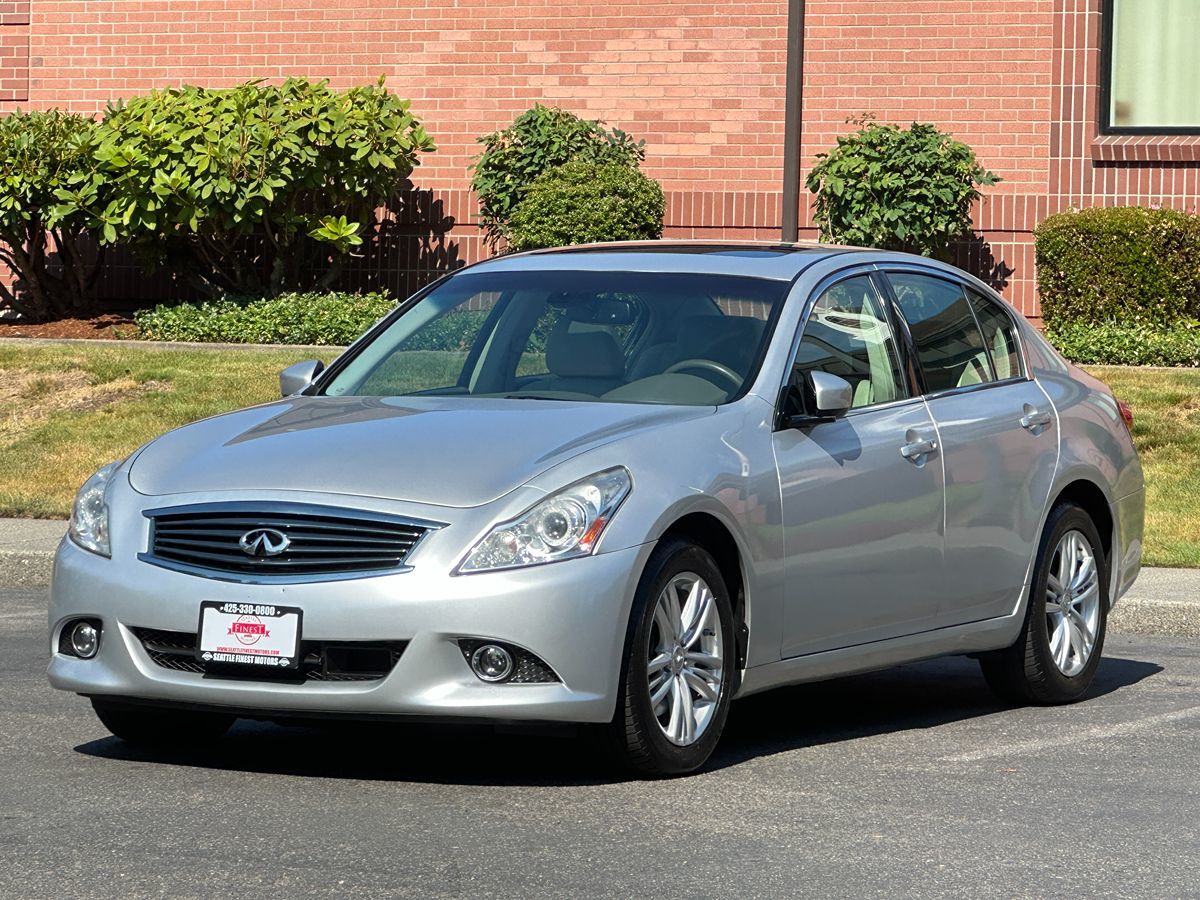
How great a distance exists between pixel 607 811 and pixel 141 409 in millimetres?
10121

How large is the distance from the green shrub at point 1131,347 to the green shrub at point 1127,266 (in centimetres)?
43

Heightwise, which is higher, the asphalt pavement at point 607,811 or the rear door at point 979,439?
the rear door at point 979,439

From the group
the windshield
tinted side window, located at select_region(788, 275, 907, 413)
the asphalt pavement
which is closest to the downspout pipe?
tinted side window, located at select_region(788, 275, 907, 413)

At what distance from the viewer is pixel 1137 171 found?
755 inches

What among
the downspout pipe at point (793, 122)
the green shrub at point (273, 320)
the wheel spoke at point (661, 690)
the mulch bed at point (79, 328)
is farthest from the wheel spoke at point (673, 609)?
the mulch bed at point (79, 328)

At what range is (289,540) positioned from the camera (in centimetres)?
605

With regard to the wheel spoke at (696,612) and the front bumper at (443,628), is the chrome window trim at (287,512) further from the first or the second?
the wheel spoke at (696,612)

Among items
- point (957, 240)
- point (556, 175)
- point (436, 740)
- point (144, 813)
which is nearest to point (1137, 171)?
point (957, 240)

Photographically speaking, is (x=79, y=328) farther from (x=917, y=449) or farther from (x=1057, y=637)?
(x=917, y=449)

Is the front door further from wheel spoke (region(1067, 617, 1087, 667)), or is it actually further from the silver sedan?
wheel spoke (region(1067, 617, 1087, 667))

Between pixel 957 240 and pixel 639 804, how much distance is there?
46.6 feet

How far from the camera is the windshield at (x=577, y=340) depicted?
7.11 meters

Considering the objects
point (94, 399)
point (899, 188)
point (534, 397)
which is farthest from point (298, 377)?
point (899, 188)

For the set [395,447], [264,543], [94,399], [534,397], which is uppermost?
[534,397]
